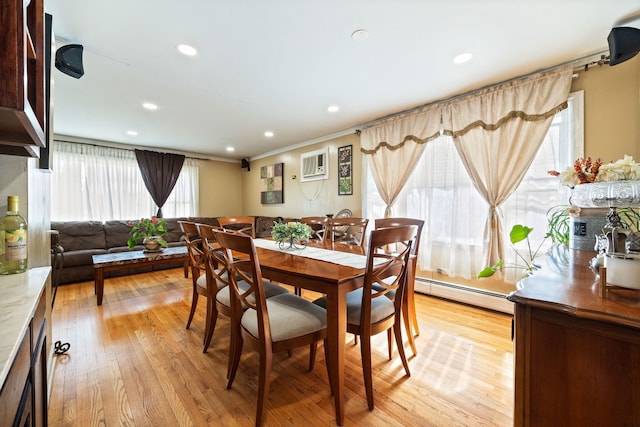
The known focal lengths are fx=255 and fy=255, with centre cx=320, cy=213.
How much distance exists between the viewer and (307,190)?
476cm

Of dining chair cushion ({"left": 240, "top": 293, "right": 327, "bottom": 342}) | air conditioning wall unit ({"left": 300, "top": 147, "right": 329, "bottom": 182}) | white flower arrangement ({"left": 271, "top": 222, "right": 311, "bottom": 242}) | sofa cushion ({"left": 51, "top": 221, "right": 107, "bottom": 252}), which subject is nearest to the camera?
dining chair cushion ({"left": 240, "top": 293, "right": 327, "bottom": 342})

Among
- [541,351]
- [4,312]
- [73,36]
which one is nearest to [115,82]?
[73,36]

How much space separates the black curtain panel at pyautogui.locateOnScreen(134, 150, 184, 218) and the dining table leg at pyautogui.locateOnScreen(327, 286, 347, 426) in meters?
5.09

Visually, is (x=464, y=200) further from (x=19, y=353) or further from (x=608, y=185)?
(x=19, y=353)

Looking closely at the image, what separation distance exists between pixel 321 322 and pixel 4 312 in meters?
1.16

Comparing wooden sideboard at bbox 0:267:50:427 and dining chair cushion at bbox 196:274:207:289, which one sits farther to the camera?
dining chair cushion at bbox 196:274:207:289

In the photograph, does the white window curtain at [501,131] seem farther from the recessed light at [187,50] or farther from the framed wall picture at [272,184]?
the framed wall picture at [272,184]

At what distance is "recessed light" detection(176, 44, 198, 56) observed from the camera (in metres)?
1.96

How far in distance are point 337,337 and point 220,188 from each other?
18.4 feet

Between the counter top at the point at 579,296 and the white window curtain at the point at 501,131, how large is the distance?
1.64 metres

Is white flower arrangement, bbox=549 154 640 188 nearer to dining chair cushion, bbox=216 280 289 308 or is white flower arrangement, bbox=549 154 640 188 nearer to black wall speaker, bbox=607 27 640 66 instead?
black wall speaker, bbox=607 27 640 66

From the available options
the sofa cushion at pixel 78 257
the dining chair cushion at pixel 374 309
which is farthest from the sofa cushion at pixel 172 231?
the dining chair cushion at pixel 374 309

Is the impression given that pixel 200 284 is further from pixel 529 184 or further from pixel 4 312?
pixel 529 184

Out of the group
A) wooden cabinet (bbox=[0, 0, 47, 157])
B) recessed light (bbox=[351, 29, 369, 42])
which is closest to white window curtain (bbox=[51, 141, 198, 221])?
wooden cabinet (bbox=[0, 0, 47, 157])
